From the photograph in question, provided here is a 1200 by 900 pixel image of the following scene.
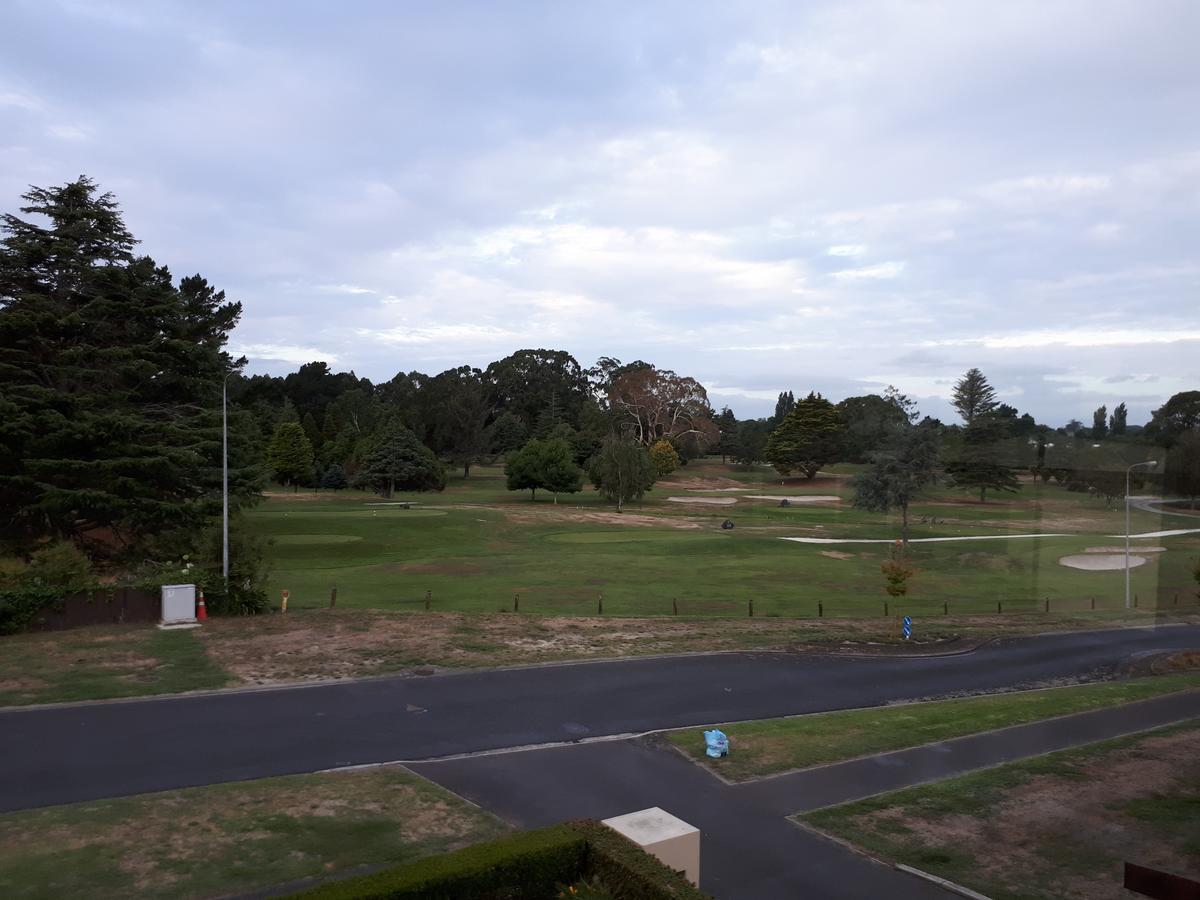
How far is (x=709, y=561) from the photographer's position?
45.9 metres

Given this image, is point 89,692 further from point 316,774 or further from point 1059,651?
point 1059,651

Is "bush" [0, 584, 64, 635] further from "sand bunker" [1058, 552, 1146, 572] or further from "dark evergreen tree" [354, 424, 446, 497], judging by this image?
"dark evergreen tree" [354, 424, 446, 497]

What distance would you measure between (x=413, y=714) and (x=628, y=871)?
369 inches

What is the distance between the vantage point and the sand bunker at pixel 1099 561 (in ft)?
115

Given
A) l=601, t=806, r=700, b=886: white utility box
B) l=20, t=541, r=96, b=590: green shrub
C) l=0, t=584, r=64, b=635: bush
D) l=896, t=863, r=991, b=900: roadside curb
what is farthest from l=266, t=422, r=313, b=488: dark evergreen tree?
l=896, t=863, r=991, b=900: roadside curb

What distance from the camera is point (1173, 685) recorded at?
21.1m

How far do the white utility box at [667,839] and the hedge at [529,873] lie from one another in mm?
210

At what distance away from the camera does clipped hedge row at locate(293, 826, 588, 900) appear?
730 cm

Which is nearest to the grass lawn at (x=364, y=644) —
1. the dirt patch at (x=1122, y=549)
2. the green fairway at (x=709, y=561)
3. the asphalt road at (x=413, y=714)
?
the asphalt road at (x=413, y=714)

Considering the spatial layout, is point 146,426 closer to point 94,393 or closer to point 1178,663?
point 94,393

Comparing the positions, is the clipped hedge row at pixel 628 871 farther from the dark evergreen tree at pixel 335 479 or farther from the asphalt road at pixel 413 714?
the dark evergreen tree at pixel 335 479

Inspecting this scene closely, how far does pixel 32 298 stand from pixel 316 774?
31072 millimetres

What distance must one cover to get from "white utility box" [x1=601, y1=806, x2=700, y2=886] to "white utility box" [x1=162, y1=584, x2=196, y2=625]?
19.0 m

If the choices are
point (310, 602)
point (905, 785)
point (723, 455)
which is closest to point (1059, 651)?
point (905, 785)
